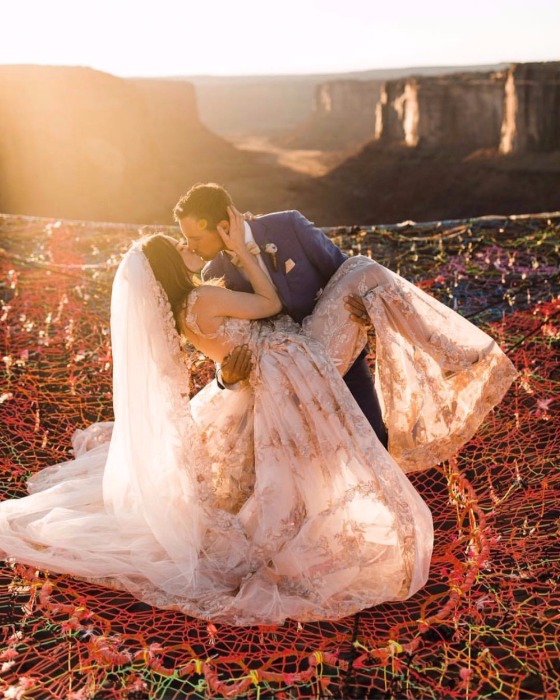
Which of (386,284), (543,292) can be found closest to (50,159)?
(543,292)

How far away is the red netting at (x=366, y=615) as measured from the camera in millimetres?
3133

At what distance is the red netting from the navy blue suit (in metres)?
0.91

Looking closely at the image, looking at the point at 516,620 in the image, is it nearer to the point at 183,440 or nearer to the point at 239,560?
the point at 239,560

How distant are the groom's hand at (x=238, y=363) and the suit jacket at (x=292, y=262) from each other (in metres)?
0.42

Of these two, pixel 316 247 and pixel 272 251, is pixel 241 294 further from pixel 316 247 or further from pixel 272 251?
pixel 316 247

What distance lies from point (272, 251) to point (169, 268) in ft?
1.90

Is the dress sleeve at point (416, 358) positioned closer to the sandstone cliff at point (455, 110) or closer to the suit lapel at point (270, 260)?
the suit lapel at point (270, 260)

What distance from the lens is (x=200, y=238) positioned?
3801 millimetres

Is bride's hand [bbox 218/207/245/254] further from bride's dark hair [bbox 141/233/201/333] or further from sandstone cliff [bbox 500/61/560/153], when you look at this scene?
sandstone cliff [bbox 500/61/560/153]

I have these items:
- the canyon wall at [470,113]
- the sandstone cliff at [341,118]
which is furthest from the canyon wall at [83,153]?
the sandstone cliff at [341,118]

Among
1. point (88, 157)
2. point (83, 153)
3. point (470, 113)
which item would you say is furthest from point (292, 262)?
point (470, 113)

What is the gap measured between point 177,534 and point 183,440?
0.42 meters

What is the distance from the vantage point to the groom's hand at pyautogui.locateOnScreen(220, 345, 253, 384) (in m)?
3.83

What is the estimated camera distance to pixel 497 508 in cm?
446
